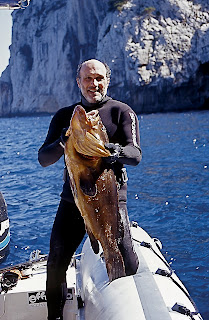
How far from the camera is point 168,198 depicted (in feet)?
35.6

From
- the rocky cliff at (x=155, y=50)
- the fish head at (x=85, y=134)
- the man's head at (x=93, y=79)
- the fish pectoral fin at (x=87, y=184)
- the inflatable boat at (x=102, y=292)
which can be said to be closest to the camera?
the fish head at (x=85, y=134)

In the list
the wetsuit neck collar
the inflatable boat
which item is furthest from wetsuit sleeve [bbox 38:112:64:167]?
the inflatable boat

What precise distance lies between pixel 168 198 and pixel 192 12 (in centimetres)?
4952

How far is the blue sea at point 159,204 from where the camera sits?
6.87 metres

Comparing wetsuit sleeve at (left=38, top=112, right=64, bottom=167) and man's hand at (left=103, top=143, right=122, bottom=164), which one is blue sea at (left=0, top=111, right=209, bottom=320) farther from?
man's hand at (left=103, top=143, right=122, bottom=164)

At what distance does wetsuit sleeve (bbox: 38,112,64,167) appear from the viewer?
265 centimetres

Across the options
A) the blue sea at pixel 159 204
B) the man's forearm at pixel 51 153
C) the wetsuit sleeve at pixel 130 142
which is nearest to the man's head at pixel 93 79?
the wetsuit sleeve at pixel 130 142

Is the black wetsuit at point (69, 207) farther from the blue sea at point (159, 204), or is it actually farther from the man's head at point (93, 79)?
the blue sea at point (159, 204)

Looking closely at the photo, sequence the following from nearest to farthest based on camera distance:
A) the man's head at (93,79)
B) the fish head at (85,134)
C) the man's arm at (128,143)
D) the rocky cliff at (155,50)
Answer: the fish head at (85,134) < the man's arm at (128,143) < the man's head at (93,79) < the rocky cliff at (155,50)

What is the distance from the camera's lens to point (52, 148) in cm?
267

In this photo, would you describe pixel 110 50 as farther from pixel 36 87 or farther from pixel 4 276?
pixel 4 276

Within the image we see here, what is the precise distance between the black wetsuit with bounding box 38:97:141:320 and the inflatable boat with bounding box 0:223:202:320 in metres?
0.23

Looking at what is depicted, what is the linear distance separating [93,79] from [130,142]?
517 millimetres

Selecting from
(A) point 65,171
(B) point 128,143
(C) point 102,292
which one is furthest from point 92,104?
(C) point 102,292
